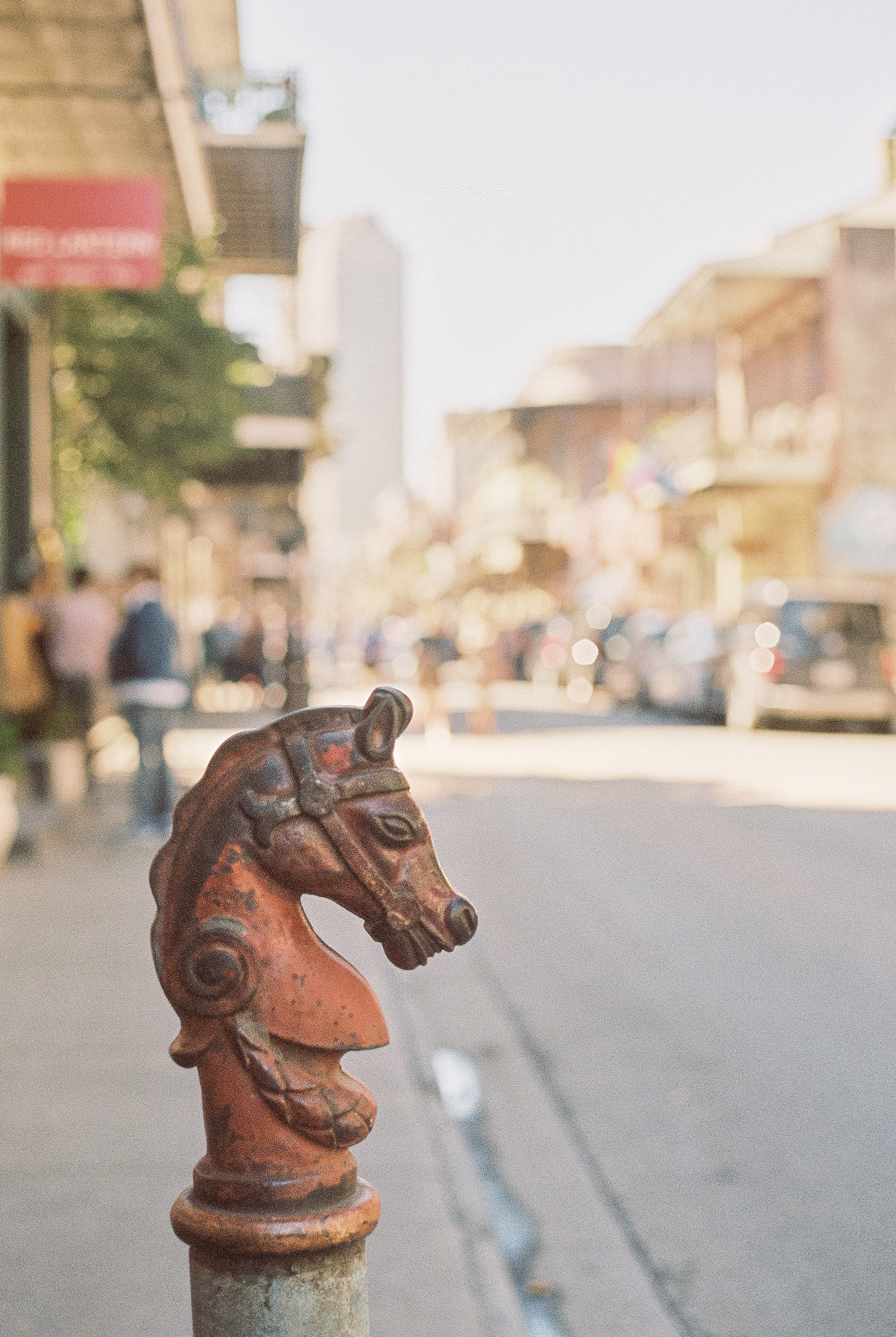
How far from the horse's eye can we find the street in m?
1.56

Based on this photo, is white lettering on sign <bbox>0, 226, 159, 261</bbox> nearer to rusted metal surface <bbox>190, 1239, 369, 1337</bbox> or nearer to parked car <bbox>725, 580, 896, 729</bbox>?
rusted metal surface <bbox>190, 1239, 369, 1337</bbox>

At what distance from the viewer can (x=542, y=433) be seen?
7269cm

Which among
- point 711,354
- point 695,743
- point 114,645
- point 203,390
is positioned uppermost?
point 711,354

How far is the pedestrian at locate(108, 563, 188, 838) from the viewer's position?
10898 millimetres

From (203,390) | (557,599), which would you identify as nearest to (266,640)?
(203,390)

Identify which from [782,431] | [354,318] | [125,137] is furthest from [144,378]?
[354,318]

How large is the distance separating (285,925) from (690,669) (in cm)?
2342

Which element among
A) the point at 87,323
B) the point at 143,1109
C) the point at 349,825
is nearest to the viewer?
the point at 349,825

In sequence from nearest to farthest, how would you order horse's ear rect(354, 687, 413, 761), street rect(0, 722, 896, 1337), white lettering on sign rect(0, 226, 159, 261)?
horse's ear rect(354, 687, 413, 761), street rect(0, 722, 896, 1337), white lettering on sign rect(0, 226, 159, 261)

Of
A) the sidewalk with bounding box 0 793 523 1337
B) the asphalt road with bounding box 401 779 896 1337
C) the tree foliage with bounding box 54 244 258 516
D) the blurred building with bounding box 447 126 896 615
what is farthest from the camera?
the blurred building with bounding box 447 126 896 615

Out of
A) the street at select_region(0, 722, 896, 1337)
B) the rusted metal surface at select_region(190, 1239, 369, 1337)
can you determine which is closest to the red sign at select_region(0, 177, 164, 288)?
the street at select_region(0, 722, 896, 1337)

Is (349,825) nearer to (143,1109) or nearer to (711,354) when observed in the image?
(143,1109)

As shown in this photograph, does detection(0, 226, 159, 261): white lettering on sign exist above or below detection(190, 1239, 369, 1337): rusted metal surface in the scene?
above

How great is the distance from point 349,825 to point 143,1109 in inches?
118
